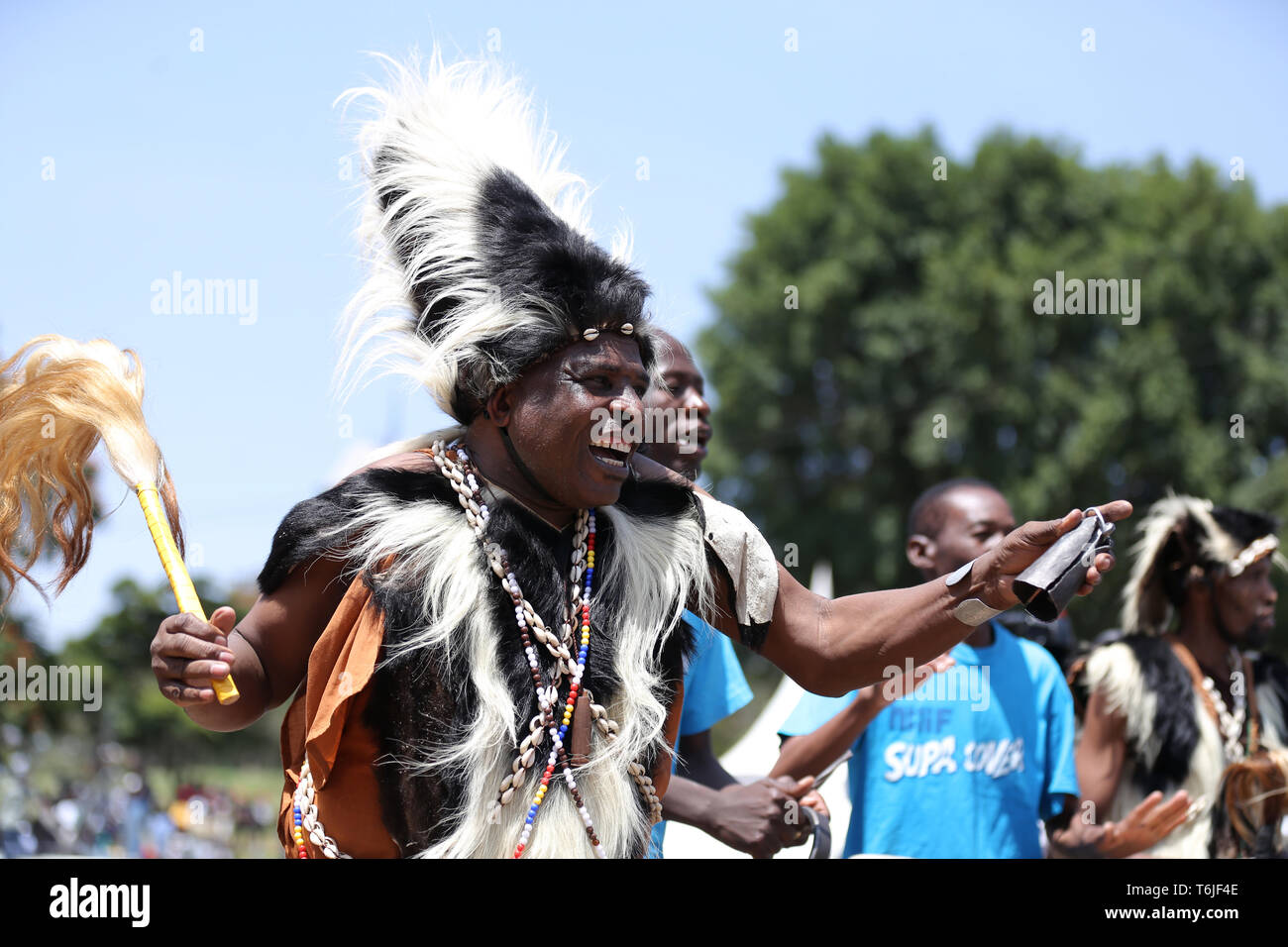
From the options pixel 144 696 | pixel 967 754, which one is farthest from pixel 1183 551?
pixel 144 696

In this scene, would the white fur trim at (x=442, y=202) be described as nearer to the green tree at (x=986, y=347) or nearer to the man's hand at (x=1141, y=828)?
the man's hand at (x=1141, y=828)

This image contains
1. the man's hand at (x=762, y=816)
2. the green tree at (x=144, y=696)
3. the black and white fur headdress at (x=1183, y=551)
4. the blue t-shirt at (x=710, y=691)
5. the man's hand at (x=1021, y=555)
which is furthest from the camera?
the green tree at (x=144, y=696)

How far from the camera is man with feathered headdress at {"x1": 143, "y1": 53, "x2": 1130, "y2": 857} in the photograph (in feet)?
8.57

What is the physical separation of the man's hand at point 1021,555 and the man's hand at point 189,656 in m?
1.56

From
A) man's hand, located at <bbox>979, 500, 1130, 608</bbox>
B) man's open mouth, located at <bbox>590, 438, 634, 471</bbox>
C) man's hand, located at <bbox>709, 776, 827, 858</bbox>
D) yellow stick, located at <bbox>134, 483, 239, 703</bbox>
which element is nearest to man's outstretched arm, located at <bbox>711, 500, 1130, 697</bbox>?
man's hand, located at <bbox>979, 500, 1130, 608</bbox>

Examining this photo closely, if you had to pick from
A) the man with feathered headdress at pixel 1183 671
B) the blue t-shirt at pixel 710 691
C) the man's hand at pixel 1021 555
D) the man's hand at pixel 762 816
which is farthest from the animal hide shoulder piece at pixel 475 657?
the man with feathered headdress at pixel 1183 671

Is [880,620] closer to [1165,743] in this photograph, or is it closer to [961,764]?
[961,764]

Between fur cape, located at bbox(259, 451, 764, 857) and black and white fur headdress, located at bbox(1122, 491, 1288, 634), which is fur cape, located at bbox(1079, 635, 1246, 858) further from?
fur cape, located at bbox(259, 451, 764, 857)

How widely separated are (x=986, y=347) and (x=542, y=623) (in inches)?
654

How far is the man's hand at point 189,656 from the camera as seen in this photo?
2416mm

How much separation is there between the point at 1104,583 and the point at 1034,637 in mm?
9669

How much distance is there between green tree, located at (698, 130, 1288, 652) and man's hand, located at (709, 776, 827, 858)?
12.6 metres
